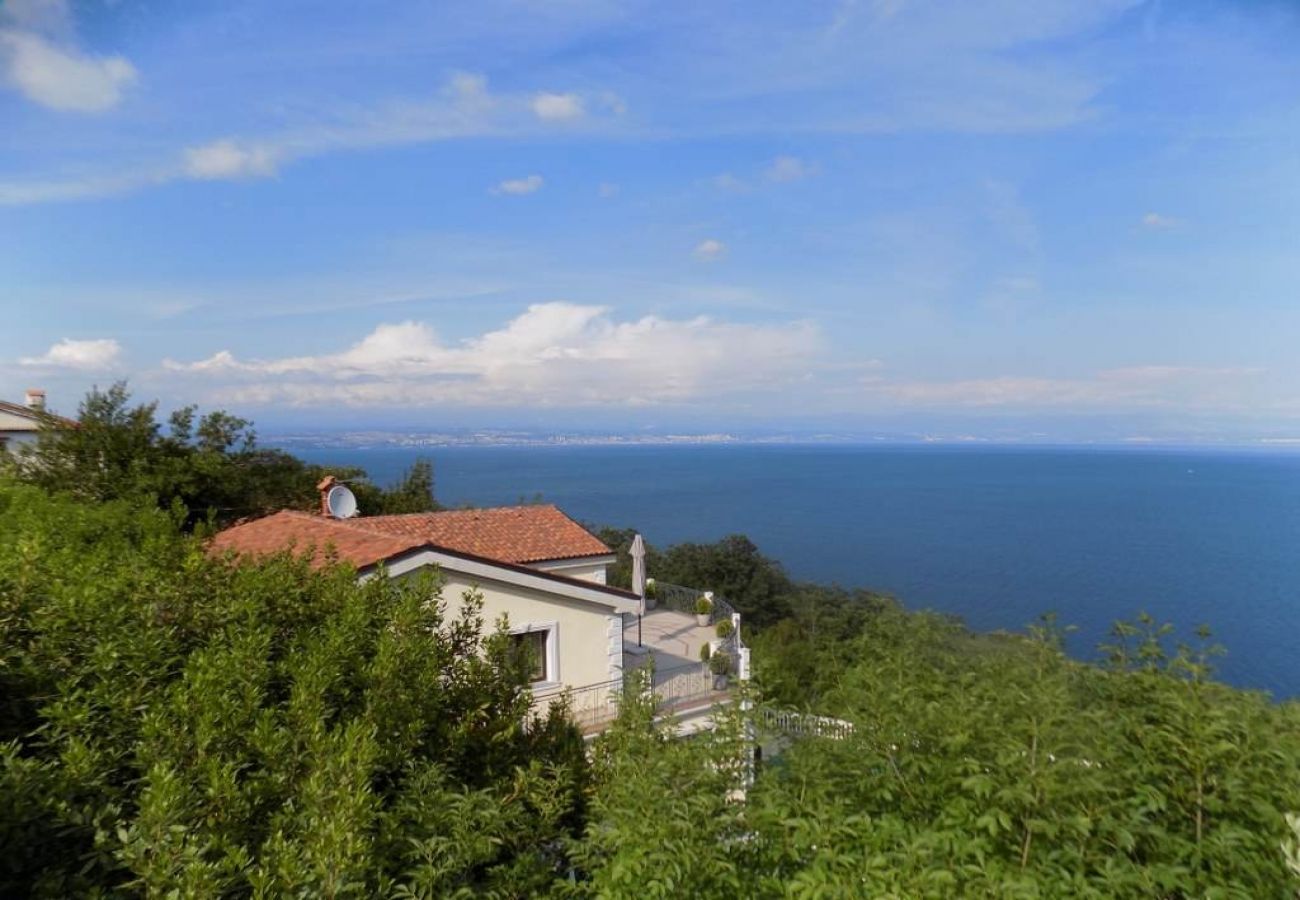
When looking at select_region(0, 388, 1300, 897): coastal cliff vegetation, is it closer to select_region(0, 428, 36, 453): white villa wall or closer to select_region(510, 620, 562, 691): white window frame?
select_region(510, 620, 562, 691): white window frame

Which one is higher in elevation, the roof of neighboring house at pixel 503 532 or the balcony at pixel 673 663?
the roof of neighboring house at pixel 503 532

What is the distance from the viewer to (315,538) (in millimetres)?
14094

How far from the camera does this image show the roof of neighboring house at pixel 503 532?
622 inches

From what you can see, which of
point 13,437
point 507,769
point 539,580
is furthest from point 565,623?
point 13,437

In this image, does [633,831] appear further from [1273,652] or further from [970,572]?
[970,572]

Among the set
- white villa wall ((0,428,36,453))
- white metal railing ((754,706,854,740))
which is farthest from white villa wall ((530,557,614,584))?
white villa wall ((0,428,36,453))

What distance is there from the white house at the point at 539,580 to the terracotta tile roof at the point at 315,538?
32mm

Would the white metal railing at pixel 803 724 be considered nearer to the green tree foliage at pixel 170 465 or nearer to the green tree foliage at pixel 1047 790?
the green tree foliage at pixel 1047 790

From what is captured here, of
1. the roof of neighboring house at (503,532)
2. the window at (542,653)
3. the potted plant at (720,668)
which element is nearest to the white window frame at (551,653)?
the window at (542,653)

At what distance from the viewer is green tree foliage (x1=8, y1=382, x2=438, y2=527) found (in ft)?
54.7

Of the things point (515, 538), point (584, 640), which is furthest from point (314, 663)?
point (515, 538)

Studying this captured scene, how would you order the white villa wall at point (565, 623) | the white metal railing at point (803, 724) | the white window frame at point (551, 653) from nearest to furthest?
the white metal railing at point (803, 724), the white villa wall at point (565, 623), the white window frame at point (551, 653)

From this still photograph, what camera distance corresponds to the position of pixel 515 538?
17.2m

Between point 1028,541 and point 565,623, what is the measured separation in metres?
103
